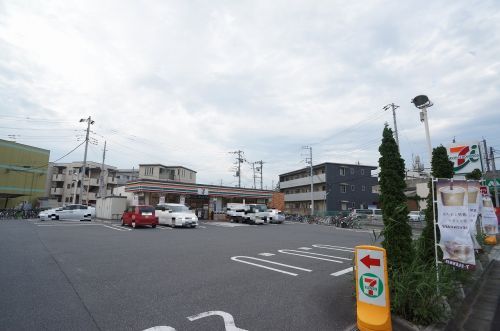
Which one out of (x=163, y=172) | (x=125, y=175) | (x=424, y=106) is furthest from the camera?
(x=125, y=175)

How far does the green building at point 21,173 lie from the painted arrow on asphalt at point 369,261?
43.4 m

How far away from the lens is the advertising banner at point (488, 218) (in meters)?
10.9

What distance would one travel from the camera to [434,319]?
3816mm

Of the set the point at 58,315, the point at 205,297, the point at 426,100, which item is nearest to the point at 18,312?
the point at 58,315

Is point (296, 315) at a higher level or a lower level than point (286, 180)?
lower

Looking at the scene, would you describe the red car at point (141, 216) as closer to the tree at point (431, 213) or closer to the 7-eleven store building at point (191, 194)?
the 7-eleven store building at point (191, 194)

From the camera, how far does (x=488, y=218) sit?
11.1m

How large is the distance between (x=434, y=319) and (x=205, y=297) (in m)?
3.43

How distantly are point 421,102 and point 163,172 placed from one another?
4161cm

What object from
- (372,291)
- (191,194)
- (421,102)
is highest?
(421,102)

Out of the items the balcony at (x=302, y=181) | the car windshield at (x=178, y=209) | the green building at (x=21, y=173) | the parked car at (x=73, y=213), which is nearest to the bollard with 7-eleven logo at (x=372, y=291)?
the car windshield at (x=178, y=209)

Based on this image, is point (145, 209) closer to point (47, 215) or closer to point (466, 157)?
→ point (47, 215)

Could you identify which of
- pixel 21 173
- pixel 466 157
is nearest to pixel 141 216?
pixel 466 157

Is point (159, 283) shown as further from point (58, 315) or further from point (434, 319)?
point (434, 319)
